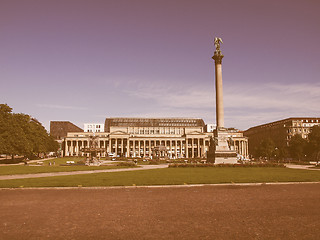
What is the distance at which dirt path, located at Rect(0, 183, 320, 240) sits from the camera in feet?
33.1

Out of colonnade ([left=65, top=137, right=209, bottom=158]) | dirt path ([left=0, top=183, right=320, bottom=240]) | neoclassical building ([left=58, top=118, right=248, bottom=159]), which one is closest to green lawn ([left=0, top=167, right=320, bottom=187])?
dirt path ([left=0, top=183, right=320, bottom=240])

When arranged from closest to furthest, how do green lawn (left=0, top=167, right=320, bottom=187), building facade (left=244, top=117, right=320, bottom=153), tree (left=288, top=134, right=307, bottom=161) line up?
green lawn (left=0, top=167, right=320, bottom=187), tree (left=288, top=134, right=307, bottom=161), building facade (left=244, top=117, right=320, bottom=153)

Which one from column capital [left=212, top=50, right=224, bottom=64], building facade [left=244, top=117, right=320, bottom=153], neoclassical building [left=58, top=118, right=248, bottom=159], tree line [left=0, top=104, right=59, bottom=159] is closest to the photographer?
column capital [left=212, top=50, right=224, bottom=64]

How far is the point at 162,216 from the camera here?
1272 cm

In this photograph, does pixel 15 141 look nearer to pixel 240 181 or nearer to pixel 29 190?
pixel 29 190

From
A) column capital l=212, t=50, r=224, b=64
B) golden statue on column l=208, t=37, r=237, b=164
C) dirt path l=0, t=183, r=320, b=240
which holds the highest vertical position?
column capital l=212, t=50, r=224, b=64

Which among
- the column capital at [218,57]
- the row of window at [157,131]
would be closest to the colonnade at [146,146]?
the row of window at [157,131]

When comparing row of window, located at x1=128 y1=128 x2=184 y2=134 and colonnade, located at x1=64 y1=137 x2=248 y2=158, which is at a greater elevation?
row of window, located at x1=128 y1=128 x2=184 y2=134

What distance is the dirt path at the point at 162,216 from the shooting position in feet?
33.1

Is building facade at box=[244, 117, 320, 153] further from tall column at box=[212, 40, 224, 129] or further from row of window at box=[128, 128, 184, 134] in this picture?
tall column at box=[212, 40, 224, 129]

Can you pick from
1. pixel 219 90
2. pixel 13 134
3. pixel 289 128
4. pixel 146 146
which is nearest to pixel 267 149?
pixel 289 128

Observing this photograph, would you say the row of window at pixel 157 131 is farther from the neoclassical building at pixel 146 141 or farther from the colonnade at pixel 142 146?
the colonnade at pixel 142 146

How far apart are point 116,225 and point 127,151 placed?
167 metres

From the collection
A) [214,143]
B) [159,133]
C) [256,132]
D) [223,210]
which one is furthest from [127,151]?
[223,210]
